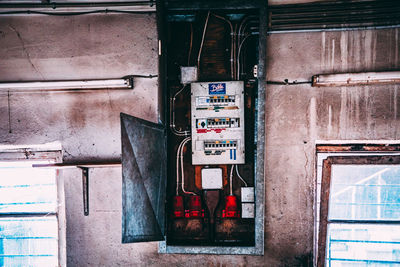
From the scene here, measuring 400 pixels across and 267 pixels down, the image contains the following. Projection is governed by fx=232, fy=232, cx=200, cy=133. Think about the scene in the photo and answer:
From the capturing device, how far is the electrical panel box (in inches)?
103

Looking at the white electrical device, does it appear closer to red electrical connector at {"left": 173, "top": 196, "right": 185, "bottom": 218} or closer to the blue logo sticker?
red electrical connector at {"left": 173, "top": 196, "right": 185, "bottom": 218}

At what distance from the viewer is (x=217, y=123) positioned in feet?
8.63

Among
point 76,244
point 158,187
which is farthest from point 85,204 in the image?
point 158,187

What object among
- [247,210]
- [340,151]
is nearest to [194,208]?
[247,210]

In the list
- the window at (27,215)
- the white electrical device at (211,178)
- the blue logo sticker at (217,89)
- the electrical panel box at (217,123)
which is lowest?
the window at (27,215)

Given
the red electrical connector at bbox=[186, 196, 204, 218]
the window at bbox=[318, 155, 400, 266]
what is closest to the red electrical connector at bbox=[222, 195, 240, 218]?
the red electrical connector at bbox=[186, 196, 204, 218]

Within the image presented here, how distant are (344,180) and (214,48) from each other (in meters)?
2.15

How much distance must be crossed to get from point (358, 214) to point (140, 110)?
2795 mm

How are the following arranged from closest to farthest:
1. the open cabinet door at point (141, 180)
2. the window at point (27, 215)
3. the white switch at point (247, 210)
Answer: the open cabinet door at point (141, 180) < the white switch at point (247, 210) < the window at point (27, 215)

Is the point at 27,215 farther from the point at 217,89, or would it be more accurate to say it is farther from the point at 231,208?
the point at 217,89

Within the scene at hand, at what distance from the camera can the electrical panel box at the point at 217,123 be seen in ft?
8.60

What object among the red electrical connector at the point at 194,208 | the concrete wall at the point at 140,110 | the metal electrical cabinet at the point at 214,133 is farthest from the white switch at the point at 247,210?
the red electrical connector at the point at 194,208

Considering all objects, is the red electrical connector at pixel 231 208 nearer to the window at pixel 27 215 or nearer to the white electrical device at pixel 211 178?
the white electrical device at pixel 211 178

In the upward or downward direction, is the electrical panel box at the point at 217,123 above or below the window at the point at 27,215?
above
